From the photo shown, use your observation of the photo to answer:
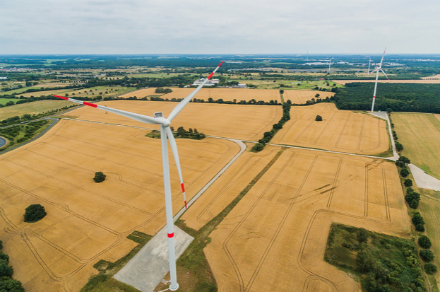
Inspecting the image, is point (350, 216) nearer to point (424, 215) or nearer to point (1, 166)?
point (424, 215)

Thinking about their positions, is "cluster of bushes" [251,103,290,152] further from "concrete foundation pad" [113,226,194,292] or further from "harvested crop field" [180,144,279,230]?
"concrete foundation pad" [113,226,194,292]

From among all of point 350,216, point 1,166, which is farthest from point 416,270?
point 1,166

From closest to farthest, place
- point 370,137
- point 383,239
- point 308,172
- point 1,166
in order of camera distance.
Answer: point 383,239, point 308,172, point 1,166, point 370,137

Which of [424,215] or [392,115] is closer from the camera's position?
[424,215]

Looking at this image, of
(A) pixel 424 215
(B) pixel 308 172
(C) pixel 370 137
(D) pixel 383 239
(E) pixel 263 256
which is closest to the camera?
(E) pixel 263 256

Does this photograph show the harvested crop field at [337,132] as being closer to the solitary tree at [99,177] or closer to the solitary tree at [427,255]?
the solitary tree at [427,255]

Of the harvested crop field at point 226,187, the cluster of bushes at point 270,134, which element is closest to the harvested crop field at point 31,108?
the harvested crop field at point 226,187

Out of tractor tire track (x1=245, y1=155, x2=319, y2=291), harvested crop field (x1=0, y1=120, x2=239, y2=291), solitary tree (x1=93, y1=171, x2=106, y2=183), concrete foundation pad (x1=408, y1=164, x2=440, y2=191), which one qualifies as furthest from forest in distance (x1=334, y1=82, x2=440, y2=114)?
solitary tree (x1=93, y1=171, x2=106, y2=183)
